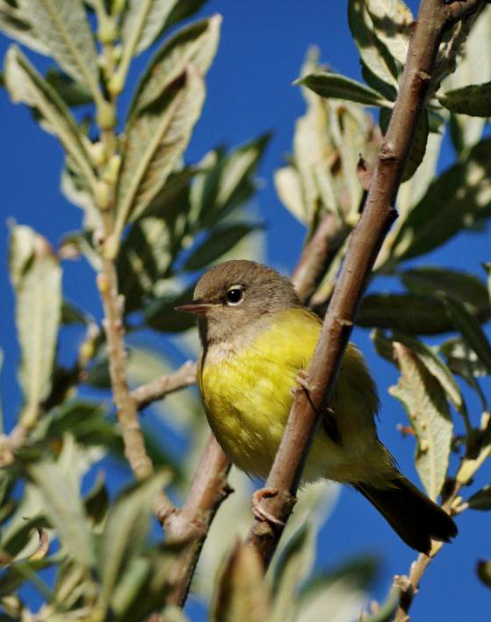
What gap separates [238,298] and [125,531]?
9.64ft

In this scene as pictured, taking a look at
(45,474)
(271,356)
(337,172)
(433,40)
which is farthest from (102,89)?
(45,474)

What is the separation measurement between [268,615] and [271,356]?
7.11 feet

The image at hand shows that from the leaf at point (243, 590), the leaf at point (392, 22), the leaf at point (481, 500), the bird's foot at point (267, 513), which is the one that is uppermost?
the leaf at point (392, 22)

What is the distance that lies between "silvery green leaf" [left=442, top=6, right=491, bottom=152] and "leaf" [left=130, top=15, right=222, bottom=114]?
0.77 metres

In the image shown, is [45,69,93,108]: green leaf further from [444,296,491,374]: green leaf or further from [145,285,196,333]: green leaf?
[444,296,491,374]: green leaf

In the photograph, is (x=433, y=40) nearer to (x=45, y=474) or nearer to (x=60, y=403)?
(x=45, y=474)

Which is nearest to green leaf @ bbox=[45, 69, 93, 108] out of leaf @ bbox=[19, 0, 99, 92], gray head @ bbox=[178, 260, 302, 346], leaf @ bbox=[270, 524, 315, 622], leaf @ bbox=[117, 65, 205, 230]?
leaf @ bbox=[19, 0, 99, 92]

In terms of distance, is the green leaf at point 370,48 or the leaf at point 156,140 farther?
the leaf at point 156,140

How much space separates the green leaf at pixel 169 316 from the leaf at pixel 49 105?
0.51 meters

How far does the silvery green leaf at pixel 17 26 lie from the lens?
3.07m

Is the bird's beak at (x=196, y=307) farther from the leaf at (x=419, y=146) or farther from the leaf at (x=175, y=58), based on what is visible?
the leaf at (x=419, y=146)

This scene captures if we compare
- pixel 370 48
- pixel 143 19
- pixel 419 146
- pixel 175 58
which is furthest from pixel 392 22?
pixel 143 19

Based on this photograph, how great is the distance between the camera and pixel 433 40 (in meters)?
1.79

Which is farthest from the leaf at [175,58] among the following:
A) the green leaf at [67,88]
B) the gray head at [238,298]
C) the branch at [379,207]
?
the branch at [379,207]
